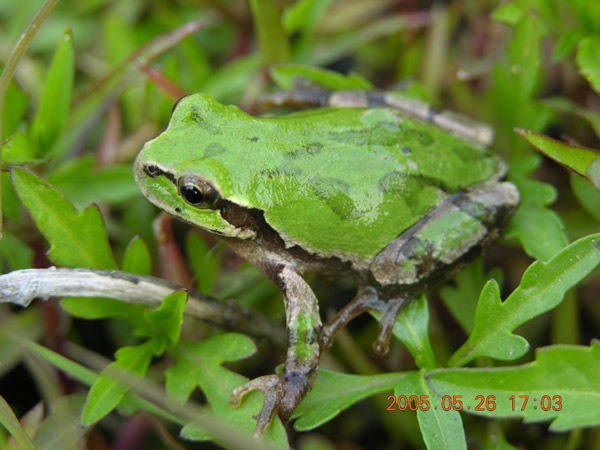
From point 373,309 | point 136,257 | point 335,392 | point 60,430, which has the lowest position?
point 60,430

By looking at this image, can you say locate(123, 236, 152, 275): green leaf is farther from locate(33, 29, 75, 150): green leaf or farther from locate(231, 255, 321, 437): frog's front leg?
locate(33, 29, 75, 150): green leaf

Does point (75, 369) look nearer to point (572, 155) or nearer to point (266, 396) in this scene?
point (266, 396)

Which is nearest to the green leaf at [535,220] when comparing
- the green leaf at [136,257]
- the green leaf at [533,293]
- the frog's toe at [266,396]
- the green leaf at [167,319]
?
the green leaf at [533,293]

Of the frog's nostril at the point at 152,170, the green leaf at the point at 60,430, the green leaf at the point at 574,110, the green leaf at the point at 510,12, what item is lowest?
the green leaf at the point at 60,430

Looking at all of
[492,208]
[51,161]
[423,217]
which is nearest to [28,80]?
[51,161]

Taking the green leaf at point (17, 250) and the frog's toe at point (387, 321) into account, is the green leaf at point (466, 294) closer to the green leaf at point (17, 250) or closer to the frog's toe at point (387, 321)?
the frog's toe at point (387, 321)

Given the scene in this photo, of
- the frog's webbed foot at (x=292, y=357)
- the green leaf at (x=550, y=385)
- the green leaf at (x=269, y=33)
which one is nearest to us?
the green leaf at (x=550, y=385)

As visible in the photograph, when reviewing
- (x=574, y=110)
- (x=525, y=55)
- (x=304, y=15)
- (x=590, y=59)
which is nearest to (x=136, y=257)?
(x=304, y=15)
